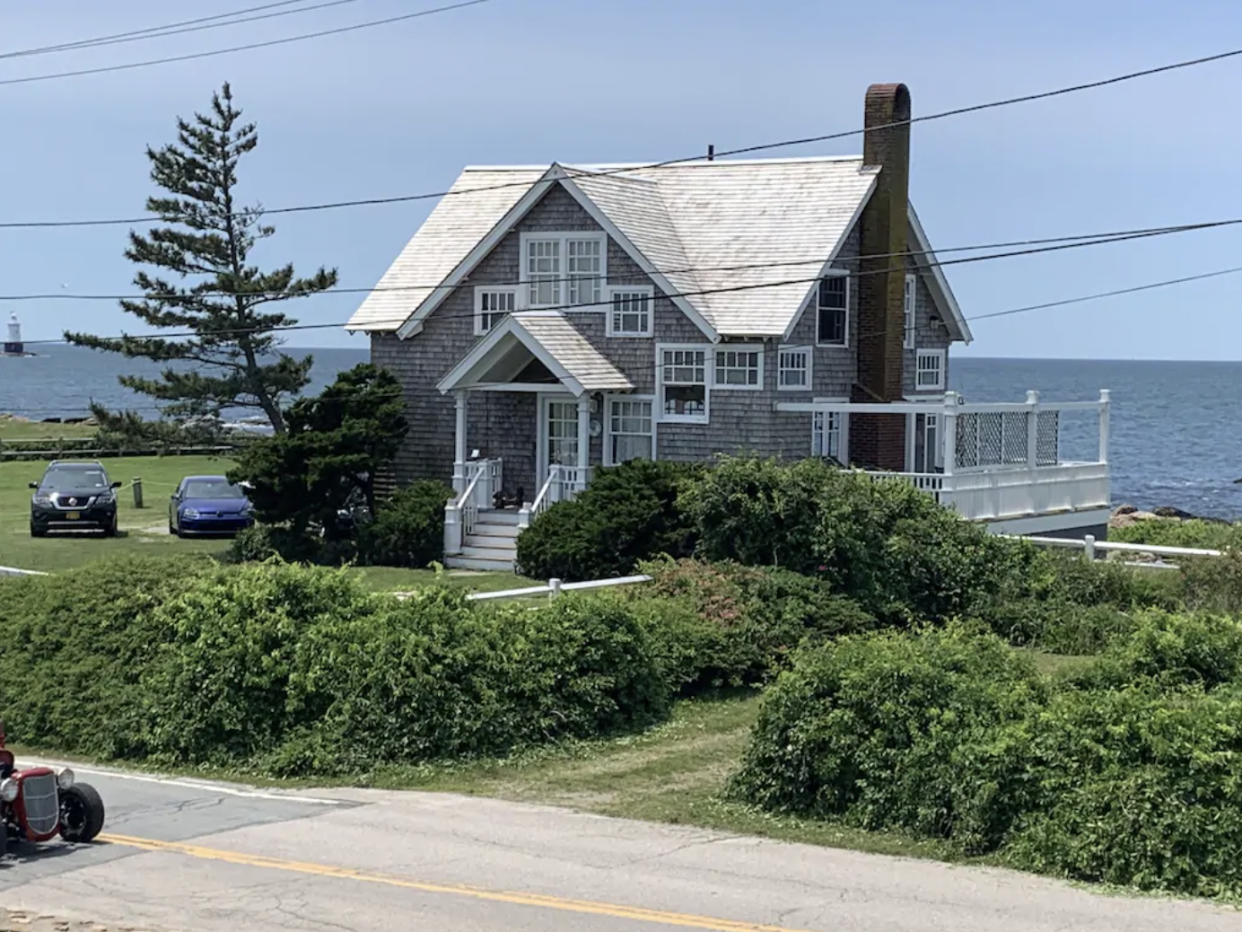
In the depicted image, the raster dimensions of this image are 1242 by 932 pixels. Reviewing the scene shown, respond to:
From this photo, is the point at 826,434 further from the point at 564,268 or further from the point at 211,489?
the point at 211,489

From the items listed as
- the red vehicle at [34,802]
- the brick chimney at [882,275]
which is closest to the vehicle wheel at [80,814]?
the red vehicle at [34,802]

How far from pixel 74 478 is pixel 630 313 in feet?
44.3

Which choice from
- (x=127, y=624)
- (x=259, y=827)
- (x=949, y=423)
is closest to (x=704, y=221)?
(x=949, y=423)

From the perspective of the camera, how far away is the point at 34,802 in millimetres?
14344

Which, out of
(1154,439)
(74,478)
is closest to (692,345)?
(74,478)

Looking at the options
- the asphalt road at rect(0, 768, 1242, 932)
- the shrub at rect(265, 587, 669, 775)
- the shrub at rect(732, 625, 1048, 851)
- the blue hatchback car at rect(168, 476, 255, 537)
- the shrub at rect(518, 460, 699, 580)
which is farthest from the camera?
the blue hatchback car at rect(168, 476, 255, 537)

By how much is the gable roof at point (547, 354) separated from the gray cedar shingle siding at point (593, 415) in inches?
14.9

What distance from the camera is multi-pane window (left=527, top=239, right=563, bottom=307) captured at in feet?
120

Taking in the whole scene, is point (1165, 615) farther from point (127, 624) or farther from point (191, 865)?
point (127, 624)

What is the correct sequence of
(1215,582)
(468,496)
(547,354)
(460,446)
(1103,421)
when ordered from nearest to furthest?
(1215,582), (547,354), (468,496), (460,446), (1103,421)

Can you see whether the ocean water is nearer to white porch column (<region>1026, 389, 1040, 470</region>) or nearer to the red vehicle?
white porch column (<region>1026, 389, 1040, 470</region>)

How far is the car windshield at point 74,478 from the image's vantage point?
39906 mm

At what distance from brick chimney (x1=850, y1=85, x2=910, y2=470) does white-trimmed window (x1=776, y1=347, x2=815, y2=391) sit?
1923mm

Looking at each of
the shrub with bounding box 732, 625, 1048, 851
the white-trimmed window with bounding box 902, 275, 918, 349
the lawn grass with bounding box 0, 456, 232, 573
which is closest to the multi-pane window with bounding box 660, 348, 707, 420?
the white-trimmed window with bounding box 902, 275, 918, 349
